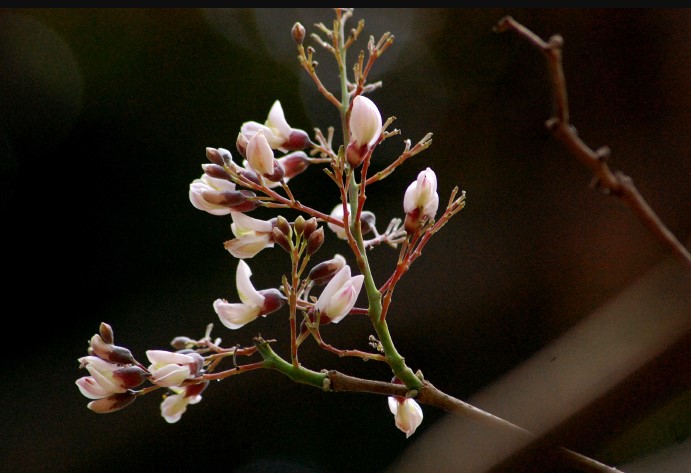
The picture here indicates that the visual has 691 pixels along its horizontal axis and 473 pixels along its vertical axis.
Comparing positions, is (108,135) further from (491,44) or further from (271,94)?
(491,44)

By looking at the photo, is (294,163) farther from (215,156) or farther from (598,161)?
(598,161)

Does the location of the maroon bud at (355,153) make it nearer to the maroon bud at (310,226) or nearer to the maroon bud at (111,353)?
the maroon bud at (310,226)

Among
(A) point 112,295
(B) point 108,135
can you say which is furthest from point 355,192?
(B) point 108,135

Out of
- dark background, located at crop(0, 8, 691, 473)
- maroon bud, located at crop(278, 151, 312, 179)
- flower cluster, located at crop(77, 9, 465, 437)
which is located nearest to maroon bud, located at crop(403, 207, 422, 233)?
flower cluster, located at crop(77, 9, 465, 437)

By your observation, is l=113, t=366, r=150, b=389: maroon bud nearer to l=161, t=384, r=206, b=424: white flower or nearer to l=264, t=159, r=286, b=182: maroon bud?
l=161, t=384, r=206, b=424: white flower

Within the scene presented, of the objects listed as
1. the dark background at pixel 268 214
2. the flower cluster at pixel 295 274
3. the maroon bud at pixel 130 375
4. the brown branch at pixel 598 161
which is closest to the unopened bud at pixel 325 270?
the flower cluster at pixel 295 274

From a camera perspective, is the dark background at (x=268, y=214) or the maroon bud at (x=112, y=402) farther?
the dark background at (x=268, y=214)

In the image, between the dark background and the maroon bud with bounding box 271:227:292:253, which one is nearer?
the maroon bud with bounding box 271:227:292:253
